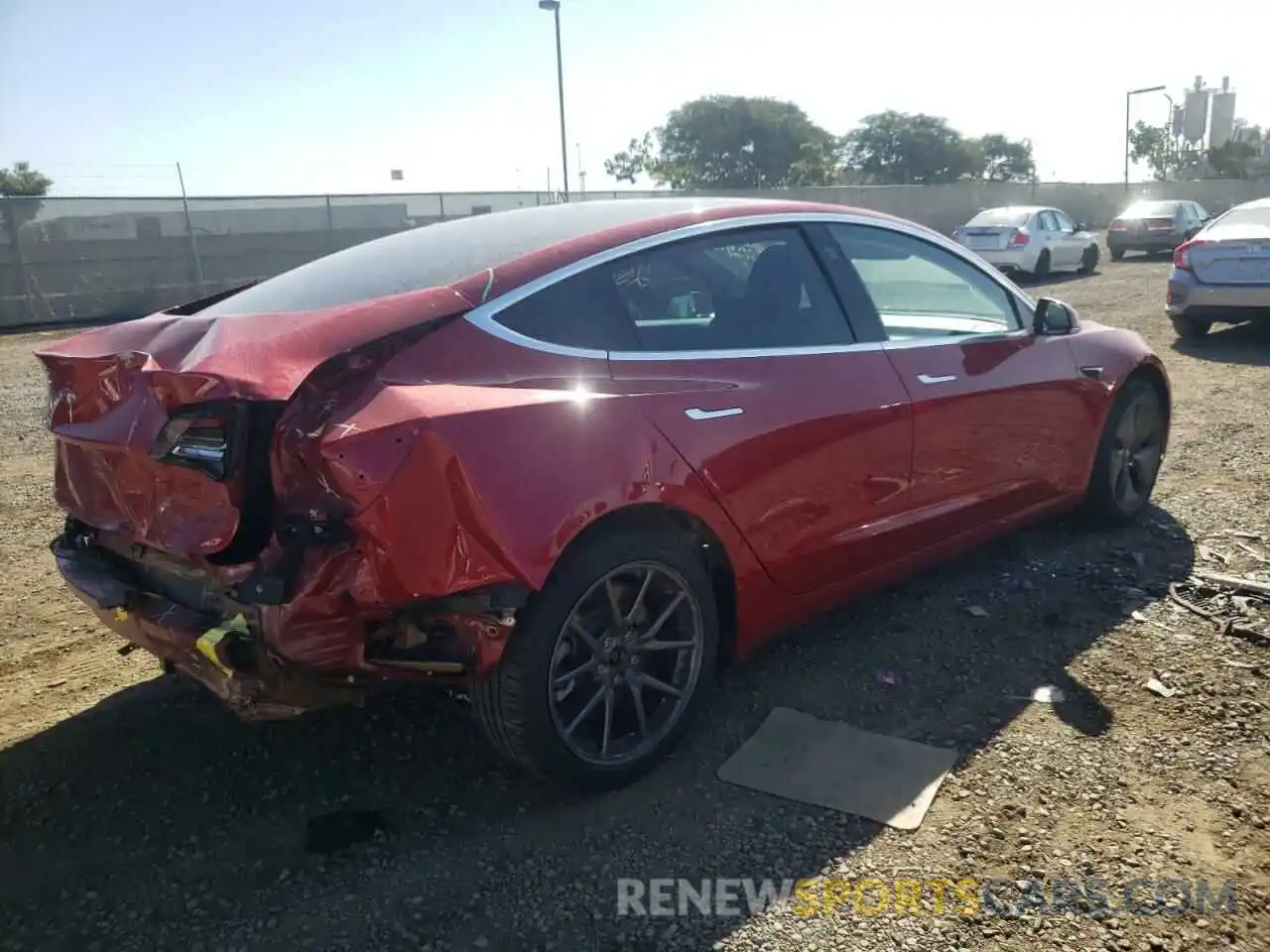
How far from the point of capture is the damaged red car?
2557 millimetres

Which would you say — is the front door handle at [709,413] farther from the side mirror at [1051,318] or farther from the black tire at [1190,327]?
the black tire at [1190,327]

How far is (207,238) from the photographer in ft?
63.0

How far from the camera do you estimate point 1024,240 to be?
19141 mm

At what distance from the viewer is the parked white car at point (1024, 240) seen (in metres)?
19.2

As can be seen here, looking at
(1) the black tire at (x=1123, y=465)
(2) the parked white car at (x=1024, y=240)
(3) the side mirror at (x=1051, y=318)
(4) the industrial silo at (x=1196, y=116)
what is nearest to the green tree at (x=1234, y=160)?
(4) the industrial silo at (x=1196, y=116)

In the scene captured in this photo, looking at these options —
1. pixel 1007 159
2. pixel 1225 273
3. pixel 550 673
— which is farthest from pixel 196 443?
pixel 1007 159

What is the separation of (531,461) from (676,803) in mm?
1113

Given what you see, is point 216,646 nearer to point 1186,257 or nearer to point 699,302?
point 699,302

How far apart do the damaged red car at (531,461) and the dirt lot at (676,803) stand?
284 millimetres

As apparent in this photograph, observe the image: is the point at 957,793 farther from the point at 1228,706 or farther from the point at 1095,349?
the point at 1095,349

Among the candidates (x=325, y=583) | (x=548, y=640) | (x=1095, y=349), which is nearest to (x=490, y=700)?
(x=548, y=640)

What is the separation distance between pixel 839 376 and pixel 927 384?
491 millimetres

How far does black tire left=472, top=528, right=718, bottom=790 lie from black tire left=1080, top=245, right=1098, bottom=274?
67.7 feet

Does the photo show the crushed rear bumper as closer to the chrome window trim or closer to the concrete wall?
the chrome window trim
